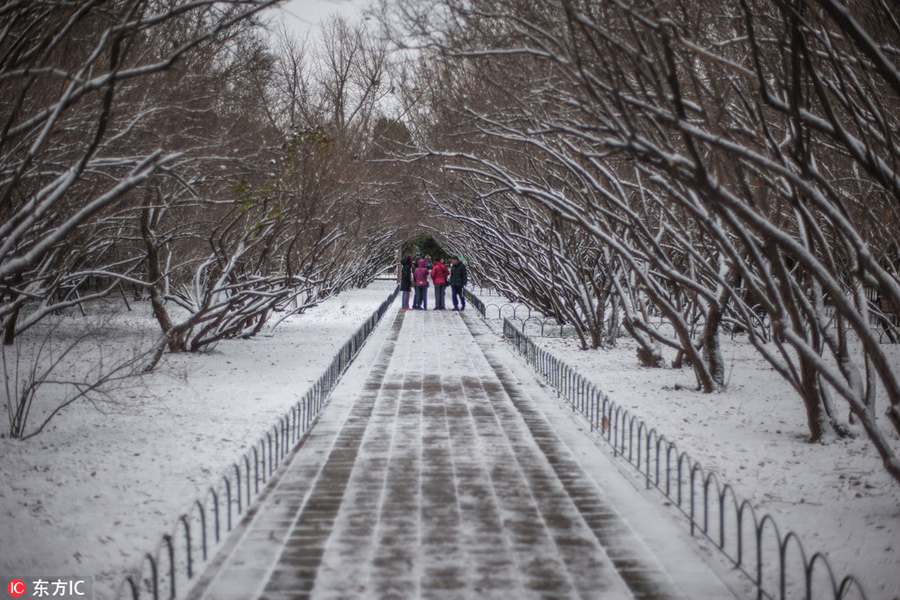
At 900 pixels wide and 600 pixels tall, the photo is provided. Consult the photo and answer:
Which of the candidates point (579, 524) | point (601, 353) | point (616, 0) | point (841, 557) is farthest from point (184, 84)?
point (601, 353)

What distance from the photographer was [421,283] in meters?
29.8

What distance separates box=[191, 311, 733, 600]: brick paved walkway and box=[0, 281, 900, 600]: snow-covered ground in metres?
0.83

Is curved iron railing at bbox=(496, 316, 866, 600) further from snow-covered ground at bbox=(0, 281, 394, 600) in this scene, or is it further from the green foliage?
the green foliage

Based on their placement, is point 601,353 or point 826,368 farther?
point 601,353

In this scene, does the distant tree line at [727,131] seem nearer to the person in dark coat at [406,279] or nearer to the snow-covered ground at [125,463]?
the snow-covered ground at [125,463]

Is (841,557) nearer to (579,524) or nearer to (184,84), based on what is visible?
(579,524)

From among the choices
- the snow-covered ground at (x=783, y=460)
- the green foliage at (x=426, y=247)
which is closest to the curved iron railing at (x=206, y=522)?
the snow-covered ground at (x=783, y=460)

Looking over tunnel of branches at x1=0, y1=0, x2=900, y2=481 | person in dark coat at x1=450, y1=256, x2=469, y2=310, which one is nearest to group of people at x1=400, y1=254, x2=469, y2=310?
person in dark coat at x1=450, y1=256, x2=469, y2=310

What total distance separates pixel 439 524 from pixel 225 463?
2.71 meters

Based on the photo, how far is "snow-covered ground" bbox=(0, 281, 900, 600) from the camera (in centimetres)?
542

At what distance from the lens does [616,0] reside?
5.59 meters

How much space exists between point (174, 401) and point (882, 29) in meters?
9.09

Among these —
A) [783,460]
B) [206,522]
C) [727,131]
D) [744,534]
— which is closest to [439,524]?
[206,522]

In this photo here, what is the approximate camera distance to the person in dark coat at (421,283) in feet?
97.0
